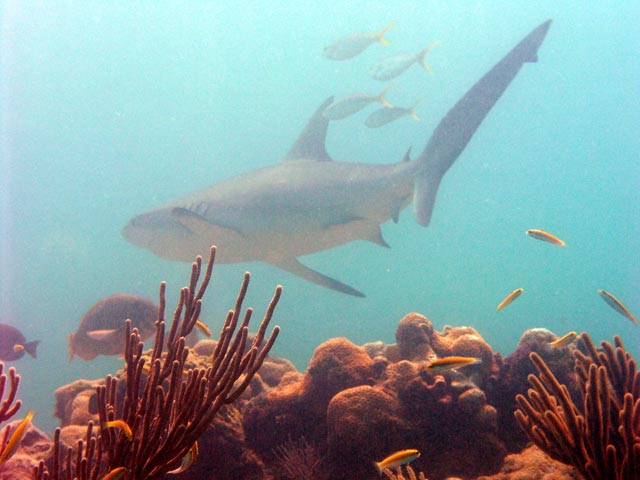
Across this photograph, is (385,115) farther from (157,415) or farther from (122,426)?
(122,426)

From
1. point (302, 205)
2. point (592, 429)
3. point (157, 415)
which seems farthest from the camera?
point (302, 205)

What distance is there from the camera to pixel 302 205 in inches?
271

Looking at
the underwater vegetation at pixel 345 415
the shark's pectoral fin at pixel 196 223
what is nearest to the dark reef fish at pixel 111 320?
the underwater vegetation at pixel 345 415

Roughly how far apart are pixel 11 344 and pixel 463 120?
7.54 m

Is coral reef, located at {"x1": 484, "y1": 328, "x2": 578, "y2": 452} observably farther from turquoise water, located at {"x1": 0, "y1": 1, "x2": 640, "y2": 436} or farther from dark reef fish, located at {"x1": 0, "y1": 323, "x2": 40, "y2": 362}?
turquoise water, located at {"x1": 0, "y1": 1, "x2": 640, "y2": 436}

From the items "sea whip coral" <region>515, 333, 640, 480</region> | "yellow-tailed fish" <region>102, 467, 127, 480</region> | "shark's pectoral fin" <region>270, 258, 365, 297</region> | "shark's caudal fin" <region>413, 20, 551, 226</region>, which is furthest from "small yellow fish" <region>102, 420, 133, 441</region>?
"shark's pectoral fin" <region>270, 258, 365, 297</region>

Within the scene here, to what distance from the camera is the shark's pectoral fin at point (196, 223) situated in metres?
6.69

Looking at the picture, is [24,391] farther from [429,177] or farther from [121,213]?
[121,213]

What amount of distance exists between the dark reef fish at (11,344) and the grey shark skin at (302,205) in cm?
235

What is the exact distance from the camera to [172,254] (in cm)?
796

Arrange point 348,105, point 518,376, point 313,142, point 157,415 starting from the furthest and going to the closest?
point 348,105, point 313,142, point 518,376, point 157,415

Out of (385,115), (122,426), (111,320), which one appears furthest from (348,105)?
(122,426)

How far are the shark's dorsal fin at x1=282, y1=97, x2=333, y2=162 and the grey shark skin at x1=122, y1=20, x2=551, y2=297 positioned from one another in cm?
2

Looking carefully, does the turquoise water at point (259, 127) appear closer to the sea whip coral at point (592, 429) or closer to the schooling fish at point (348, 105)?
the schooling fish at point (348, 105)
